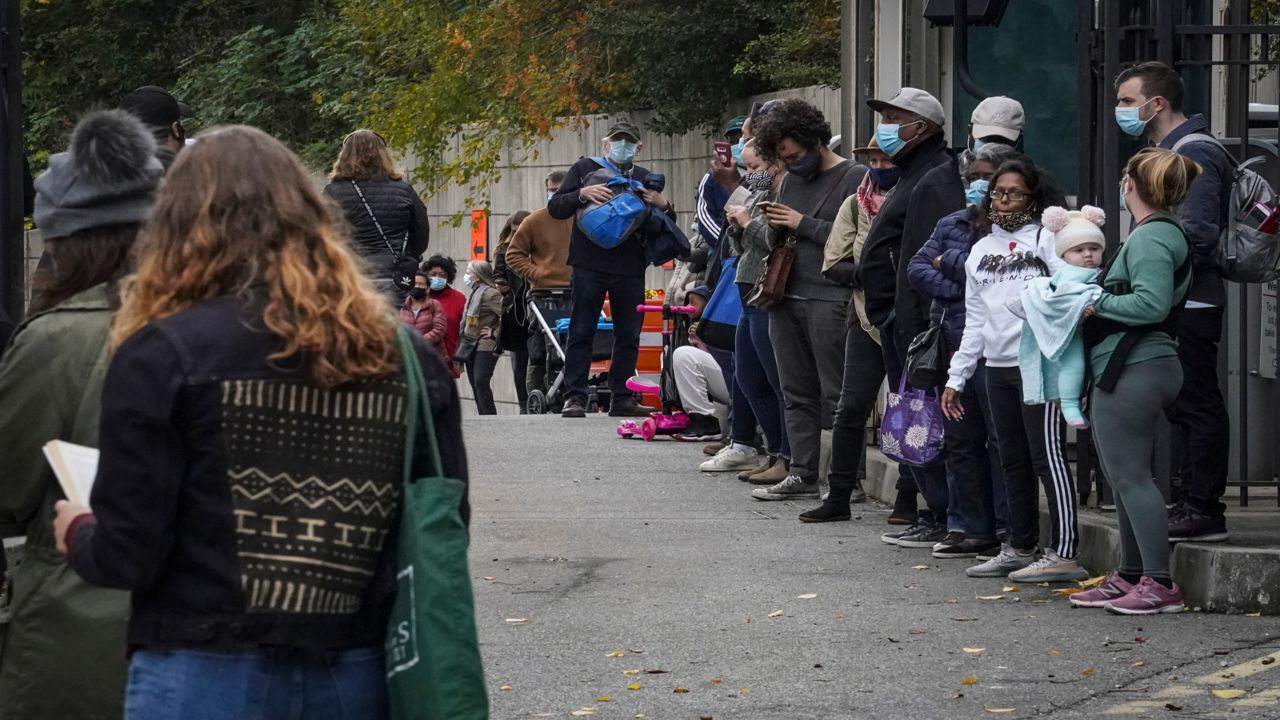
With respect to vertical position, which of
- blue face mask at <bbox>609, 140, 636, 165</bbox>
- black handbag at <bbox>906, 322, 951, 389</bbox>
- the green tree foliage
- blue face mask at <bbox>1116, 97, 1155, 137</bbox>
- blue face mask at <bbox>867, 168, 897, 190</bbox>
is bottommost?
black handbag at <bbox>906, 322, 951, 389</bbox>

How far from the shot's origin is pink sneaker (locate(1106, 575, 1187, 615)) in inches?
303

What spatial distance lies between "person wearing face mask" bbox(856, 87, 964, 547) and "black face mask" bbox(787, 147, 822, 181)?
1060 mm

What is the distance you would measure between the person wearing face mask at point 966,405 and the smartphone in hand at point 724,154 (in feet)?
12.2

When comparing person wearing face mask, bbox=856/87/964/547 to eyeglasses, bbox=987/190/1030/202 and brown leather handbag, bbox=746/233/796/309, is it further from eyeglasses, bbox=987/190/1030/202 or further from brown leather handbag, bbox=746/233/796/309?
brown leather handbag, bbox=746/233/796/309

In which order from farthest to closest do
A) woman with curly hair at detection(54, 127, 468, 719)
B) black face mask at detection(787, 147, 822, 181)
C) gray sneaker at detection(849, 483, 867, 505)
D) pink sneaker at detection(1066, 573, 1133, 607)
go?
gray sneaker at detection(849, 483, 867, 505) → black face mask at detection(787, 147, 822, 181) → pink sneaker at detection(1066, 573, 1133, 607) → woman with curly hair at detection(54, 127, 468, 719)

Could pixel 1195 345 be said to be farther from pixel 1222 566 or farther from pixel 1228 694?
pixel 1228 694

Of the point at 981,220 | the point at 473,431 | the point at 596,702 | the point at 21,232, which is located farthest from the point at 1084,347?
the point at 473,431

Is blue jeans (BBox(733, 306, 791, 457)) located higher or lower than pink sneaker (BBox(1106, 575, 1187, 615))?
higher

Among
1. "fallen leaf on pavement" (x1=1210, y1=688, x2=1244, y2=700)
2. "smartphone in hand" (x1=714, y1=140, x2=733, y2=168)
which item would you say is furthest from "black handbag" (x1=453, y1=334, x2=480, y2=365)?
"fallen leaf on pavement" (x1=1210, y1=688, x2=1244, y2=700)

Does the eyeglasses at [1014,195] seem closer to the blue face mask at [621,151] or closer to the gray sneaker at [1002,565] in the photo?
the gray sneaker at [1002,565]

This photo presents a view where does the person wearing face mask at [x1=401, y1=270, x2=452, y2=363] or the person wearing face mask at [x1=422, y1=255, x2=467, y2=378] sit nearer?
the person wearing face mask at [x1=401, y1=270, x2=452, y2=363]

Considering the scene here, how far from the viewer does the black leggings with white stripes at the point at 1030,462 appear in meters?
8.30

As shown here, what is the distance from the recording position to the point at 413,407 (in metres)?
3.38

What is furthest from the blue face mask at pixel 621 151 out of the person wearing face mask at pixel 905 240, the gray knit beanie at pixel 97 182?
the gray knit beanie at pixel 97 182
